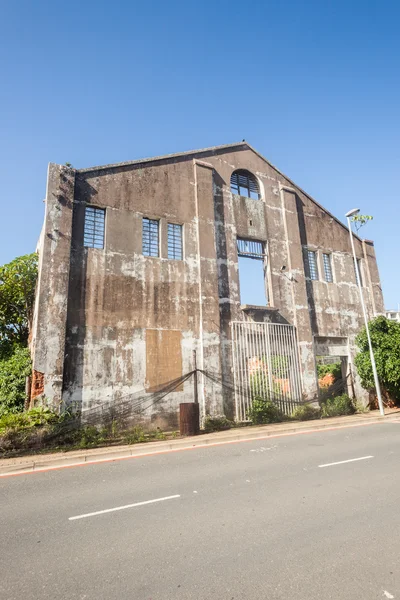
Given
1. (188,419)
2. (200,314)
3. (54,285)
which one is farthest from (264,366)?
(54,285)

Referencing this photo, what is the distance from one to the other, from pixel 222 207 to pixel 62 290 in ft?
28.2

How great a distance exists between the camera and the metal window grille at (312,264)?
1894 centimetres

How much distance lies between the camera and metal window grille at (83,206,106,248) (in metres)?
13.5

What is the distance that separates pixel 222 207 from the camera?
659 inches

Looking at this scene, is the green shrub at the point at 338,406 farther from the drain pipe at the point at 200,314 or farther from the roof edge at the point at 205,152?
the roof edge at the point at 205,152

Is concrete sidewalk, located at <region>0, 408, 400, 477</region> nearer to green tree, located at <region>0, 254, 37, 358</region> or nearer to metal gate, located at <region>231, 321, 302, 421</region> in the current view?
metal gate, located at <region>231, 321, 302, 421</region>

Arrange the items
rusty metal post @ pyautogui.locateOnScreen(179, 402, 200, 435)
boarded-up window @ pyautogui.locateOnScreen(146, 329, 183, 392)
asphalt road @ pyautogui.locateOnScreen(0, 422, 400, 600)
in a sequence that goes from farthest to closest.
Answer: boarded-up window @ pyautogui.locateOnScreen(146, 329, 183, 392)
rusty metal post @ pyautogui.locateOnScreen(179, 402, 200, 435)
asphalt road @ pyautogui.locateOnScreen(0, 422, 400, 600)

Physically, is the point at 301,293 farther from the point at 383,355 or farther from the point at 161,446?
the point at 161,446

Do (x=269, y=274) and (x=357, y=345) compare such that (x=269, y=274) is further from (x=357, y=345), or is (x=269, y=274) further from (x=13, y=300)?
(x=13, y=300)

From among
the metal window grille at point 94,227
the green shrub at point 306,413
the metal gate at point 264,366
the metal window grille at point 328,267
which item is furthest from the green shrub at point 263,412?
the metal window grille at point 94,227

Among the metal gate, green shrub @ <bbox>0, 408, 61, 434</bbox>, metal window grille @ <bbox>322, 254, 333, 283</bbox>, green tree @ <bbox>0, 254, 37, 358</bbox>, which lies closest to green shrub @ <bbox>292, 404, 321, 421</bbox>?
the metal gate

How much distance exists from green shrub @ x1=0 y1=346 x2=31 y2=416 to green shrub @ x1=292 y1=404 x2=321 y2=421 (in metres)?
10.7

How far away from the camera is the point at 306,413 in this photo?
1513cm

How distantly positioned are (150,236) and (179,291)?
274cm
